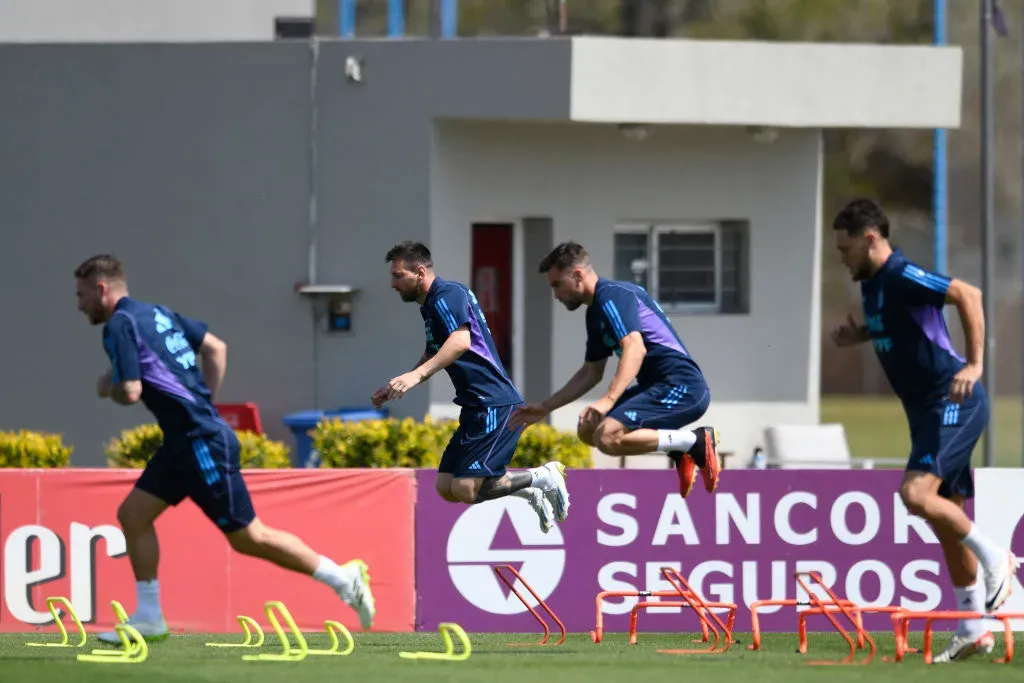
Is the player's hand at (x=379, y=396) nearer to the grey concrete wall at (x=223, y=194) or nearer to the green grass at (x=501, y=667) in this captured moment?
the green grass at (x=501, y=667)

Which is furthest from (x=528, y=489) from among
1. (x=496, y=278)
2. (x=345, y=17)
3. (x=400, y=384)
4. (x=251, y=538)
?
(x=345, y=17)

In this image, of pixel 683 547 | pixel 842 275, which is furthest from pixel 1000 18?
pixel 842 275

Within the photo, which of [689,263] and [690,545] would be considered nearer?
[690,545]

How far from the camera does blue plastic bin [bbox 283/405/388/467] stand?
18.2 m

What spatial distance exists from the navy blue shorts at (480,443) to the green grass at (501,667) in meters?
1.07

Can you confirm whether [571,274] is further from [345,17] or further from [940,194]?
[940,194]

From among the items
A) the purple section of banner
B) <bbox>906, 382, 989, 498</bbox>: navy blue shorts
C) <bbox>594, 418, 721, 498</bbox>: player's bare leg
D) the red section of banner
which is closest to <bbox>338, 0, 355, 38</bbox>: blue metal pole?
the red section of banner

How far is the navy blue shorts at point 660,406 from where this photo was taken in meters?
10.3

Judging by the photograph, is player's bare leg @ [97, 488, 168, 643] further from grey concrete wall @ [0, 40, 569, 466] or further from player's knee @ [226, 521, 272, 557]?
grey concrete wall @ [0, 40, 569, 466]

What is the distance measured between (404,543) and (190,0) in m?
10.1

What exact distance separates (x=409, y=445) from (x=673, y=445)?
5.55 m

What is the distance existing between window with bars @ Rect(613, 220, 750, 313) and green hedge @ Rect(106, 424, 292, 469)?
5.57m

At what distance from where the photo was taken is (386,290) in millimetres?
18688

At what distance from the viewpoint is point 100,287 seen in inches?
358
